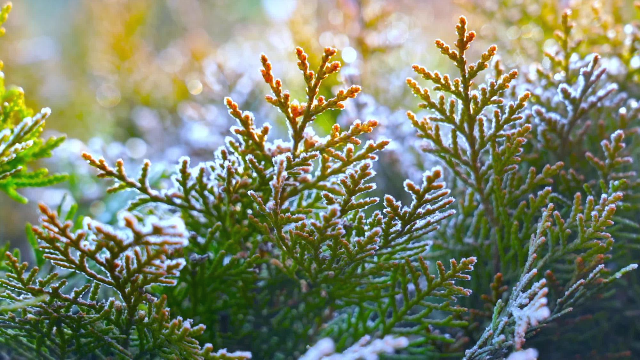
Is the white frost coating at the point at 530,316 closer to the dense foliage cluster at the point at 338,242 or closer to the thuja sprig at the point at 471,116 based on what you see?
the dense foliage cluster at the point at 338,242

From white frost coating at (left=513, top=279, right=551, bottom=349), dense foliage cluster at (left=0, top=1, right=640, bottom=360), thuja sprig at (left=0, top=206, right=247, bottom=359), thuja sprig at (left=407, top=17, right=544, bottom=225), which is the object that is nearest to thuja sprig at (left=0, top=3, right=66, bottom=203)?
dense foliage cluster at (left=0, top=1, right=640, bottom=360)

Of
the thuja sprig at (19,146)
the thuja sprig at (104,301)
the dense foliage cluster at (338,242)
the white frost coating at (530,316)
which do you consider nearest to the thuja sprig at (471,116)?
the dense foliage cluster at (338,242)

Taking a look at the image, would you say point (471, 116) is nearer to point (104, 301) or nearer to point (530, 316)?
point (530, 316)

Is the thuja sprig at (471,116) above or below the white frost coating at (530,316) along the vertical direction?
above

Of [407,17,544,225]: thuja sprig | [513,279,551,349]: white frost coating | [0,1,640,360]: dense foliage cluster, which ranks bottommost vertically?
[513,279,551,349]: white frost coating

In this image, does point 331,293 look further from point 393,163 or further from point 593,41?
point 593,41

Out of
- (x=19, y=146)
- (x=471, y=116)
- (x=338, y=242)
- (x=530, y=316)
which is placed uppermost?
(x=471, y=116)

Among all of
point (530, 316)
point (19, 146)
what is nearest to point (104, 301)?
point (19, 146)

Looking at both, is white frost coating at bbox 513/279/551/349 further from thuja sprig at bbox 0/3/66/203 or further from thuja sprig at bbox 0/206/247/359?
thuja sprig at bbox 0/3/66/203
